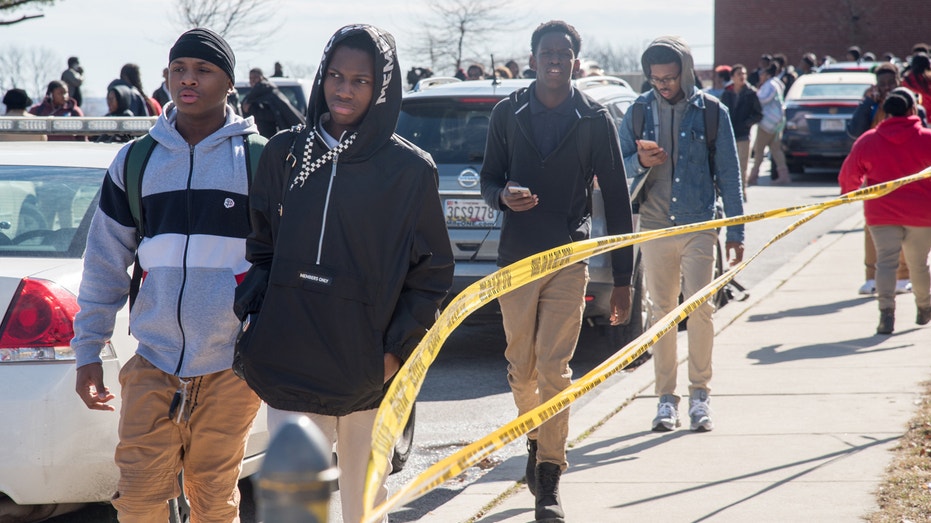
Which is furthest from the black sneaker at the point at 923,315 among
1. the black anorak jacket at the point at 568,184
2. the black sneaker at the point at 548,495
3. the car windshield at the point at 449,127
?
the black sneaker at the point at 548,495

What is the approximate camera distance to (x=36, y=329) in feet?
14.0

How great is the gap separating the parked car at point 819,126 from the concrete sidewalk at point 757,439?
1232 cm

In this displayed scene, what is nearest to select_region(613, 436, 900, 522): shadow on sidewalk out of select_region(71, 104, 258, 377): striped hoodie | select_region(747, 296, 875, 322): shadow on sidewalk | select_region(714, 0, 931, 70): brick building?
select_region(71, 104, 258, 377): striped hoodie

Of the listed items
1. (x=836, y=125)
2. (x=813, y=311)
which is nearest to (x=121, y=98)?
(x=813, y=311)

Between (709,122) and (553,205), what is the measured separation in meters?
1.61

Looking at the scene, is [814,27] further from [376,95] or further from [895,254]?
[376,95]

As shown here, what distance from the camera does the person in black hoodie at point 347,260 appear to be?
130 inches

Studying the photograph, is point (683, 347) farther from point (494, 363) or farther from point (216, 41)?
point (216, 41)

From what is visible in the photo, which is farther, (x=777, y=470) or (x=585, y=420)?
(x=585, y=420)

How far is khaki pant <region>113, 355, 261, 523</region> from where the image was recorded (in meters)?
3.59

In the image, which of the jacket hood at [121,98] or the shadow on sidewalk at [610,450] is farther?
the jacket hood at [121,98]

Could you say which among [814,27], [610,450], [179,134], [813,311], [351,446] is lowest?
[813,311]

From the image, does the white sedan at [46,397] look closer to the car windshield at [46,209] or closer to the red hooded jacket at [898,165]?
the car windshield at [46,209]

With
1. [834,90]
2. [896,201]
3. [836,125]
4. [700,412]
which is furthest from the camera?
[834,90]
